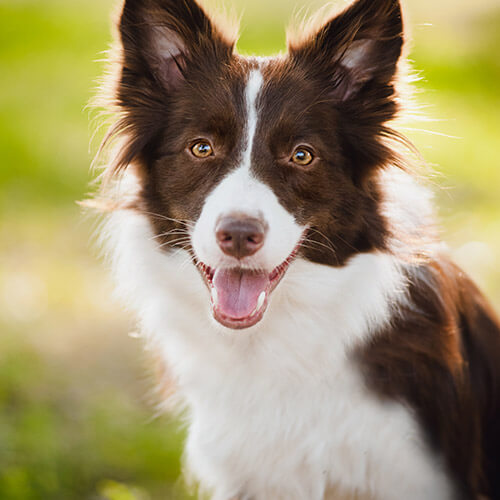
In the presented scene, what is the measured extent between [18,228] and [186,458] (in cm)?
485

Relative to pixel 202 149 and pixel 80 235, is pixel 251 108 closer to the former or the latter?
pixel 202 149

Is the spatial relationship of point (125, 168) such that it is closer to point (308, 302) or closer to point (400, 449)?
point (308, 302)

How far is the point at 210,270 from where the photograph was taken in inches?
119

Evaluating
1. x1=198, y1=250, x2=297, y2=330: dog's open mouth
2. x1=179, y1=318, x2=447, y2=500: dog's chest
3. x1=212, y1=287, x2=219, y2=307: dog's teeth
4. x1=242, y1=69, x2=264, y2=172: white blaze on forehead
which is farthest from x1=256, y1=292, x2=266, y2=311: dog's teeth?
x1=242, y1=69, x2=264, y2=172: white blaze on forehead

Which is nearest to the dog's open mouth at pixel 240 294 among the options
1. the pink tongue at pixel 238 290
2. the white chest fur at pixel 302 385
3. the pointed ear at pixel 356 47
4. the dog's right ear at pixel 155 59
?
the pink tongue at pixel 238 290

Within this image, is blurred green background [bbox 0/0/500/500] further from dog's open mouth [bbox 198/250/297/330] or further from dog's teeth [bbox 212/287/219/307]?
dog's teeth [bbox 212/287/219/307]

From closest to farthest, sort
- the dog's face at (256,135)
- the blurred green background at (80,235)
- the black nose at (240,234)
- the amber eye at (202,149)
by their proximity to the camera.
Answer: the black nose at (240,234), the dog's face at (256,135), the amber eye at (202,149), the blurred green background at (80,235)

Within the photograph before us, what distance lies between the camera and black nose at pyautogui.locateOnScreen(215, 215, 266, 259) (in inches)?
105

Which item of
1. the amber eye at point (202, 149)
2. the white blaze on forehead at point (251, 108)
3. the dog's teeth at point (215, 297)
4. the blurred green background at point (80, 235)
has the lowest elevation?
the blurred green background at point (80, 235)

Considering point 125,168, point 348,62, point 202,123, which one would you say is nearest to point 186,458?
point 125,168

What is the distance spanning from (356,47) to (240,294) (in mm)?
1135

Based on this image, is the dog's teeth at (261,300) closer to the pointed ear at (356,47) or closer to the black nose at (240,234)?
the black nose at (240,234)

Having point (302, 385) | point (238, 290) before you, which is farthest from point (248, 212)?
point (302, 385)

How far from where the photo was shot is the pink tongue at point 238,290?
293 cm
